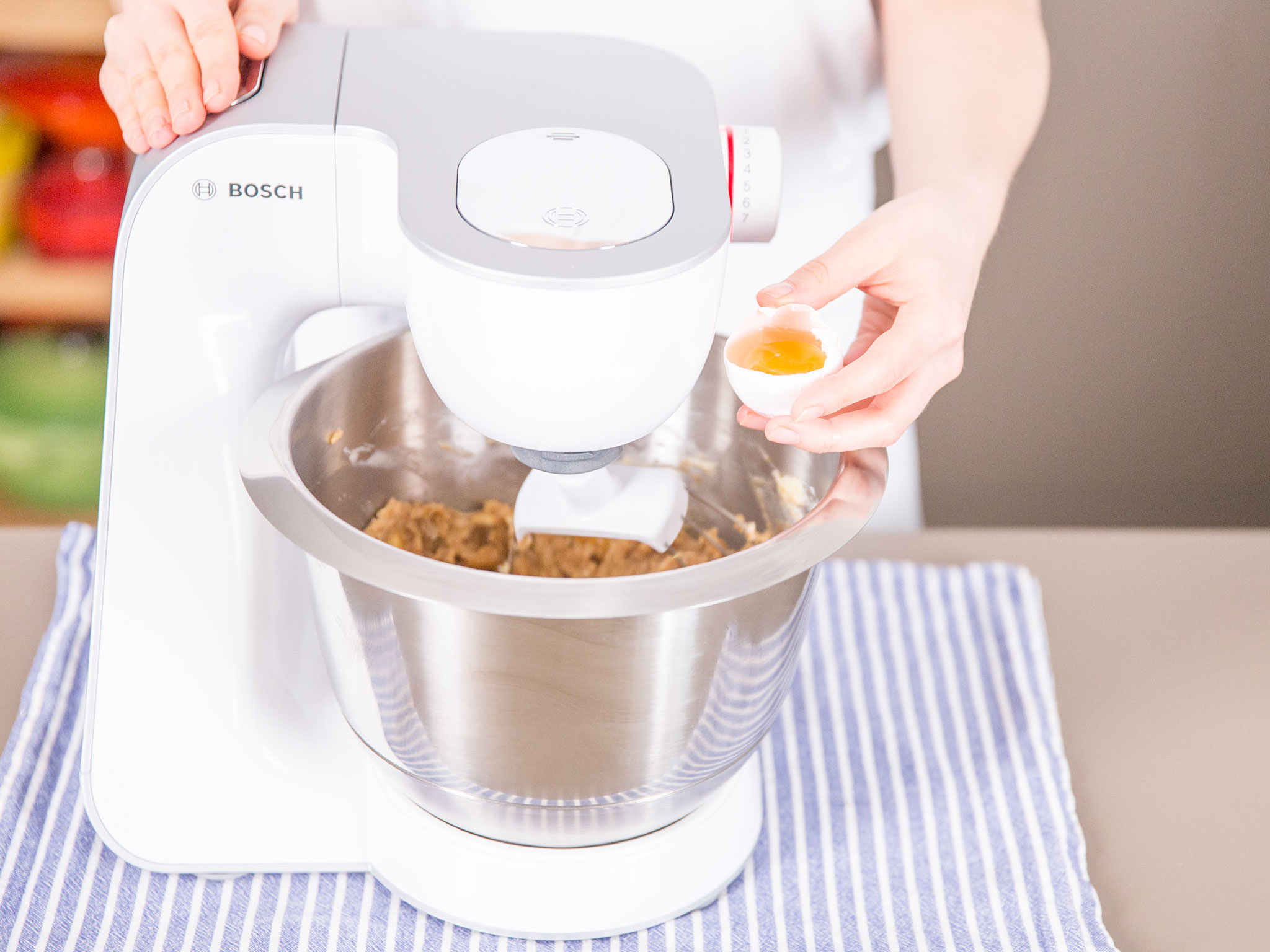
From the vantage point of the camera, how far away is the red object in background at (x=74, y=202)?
1.55 metres

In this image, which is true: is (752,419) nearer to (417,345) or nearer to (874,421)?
(874,421)

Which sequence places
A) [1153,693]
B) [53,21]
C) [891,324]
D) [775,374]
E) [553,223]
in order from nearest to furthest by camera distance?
[553,223] → [775,374] → [891,324] → [1153,693] → [53,21]

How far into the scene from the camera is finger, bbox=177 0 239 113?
57cm

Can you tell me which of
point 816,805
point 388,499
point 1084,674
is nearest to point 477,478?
point 388,499

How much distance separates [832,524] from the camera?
21.6 inches

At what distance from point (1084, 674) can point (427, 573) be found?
0.55 metres

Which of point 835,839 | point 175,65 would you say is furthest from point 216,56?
point 835,839

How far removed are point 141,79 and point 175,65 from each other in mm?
26

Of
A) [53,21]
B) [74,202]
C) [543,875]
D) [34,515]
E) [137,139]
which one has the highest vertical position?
[137,139]

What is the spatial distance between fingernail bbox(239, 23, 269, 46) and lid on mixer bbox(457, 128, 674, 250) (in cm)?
16

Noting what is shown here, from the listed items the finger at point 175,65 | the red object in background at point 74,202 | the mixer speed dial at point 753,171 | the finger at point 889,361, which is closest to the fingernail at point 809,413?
the finger at point 889,361

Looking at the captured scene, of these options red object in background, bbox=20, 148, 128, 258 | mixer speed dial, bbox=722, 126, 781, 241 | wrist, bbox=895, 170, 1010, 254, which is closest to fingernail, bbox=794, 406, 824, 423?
mixer speed dial, bbox=722, 126, 781, 241

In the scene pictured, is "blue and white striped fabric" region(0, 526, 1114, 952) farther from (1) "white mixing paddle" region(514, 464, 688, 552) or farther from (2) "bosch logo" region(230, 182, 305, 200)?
(2) "bosch logo" region(230, 182, 305, 200)

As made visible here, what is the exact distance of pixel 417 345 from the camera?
0.51 m
